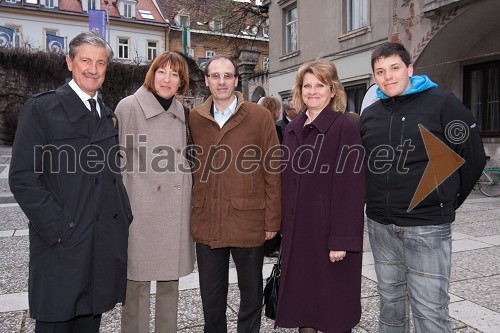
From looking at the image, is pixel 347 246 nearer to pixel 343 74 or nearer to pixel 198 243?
pixel 198 243

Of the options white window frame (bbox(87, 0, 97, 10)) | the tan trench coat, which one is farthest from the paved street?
white window frame (bbox(87, 0, 97, 10))

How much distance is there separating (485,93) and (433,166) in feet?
33.4

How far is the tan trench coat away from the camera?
8.91 feet

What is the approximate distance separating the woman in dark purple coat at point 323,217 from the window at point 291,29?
46.5 feet

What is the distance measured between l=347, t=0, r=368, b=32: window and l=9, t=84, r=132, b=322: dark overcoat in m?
11.7

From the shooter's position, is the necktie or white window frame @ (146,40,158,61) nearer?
the necktie

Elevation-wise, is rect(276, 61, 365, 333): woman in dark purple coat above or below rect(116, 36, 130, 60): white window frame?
below

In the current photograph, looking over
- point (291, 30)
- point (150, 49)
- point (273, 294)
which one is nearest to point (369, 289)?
point (273, 294)

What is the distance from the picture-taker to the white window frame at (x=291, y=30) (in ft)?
53.2

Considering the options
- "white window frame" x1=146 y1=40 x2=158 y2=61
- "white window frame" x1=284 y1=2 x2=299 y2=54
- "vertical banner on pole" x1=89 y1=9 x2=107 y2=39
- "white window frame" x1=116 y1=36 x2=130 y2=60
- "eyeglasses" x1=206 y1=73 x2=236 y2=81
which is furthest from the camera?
"white window frame" x1=146 y1=40 x2=158 y2=61

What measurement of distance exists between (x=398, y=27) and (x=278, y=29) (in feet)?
22.3

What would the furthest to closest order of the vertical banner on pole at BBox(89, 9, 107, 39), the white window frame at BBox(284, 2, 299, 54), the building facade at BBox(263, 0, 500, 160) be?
the vertical banner on pole at BBox(89, 9, 107, 39) < the white window frame at BBox(284, 2, 299, 54) < the building facade at BBox(263, 0, 500, 160)

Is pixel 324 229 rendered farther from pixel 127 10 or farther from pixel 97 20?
pixel 127 10

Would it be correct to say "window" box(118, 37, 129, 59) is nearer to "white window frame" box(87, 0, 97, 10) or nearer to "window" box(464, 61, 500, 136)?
"white window frame" box(87, 0, 97, 10)
